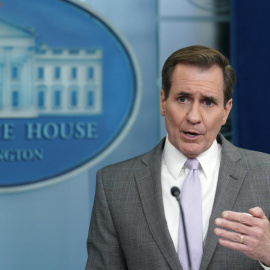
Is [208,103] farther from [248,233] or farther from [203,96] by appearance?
[248,233]

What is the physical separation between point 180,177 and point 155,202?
119 millimetres

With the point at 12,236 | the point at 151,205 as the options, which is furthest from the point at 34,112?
the point at 151,205

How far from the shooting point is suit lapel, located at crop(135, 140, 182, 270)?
5.03 feet

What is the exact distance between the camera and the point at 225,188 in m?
1.59

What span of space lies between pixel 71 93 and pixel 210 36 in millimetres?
865

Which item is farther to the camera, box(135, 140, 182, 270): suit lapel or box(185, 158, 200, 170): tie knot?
box(185, 158, 200, 170): tie knot

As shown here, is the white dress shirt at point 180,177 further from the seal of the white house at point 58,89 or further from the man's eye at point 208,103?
the seal of the white house at point 58,89

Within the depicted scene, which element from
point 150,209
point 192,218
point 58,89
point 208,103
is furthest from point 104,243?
point 58,89

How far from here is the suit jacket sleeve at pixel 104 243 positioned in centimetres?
166

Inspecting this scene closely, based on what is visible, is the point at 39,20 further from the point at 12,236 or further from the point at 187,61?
the point at 187,61

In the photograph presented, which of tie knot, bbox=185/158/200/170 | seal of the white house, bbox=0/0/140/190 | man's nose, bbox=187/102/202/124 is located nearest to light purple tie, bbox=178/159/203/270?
tie knot, bbox=185/158/200/170

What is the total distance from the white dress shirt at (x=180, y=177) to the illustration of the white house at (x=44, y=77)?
1.24 m

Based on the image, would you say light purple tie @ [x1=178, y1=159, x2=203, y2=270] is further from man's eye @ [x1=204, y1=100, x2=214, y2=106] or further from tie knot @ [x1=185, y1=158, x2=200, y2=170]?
man's eye @ [x1=204, y1=100, x2=214, y2=106]

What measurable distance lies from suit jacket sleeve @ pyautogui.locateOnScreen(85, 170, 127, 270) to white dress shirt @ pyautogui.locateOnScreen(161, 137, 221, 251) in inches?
7.7
